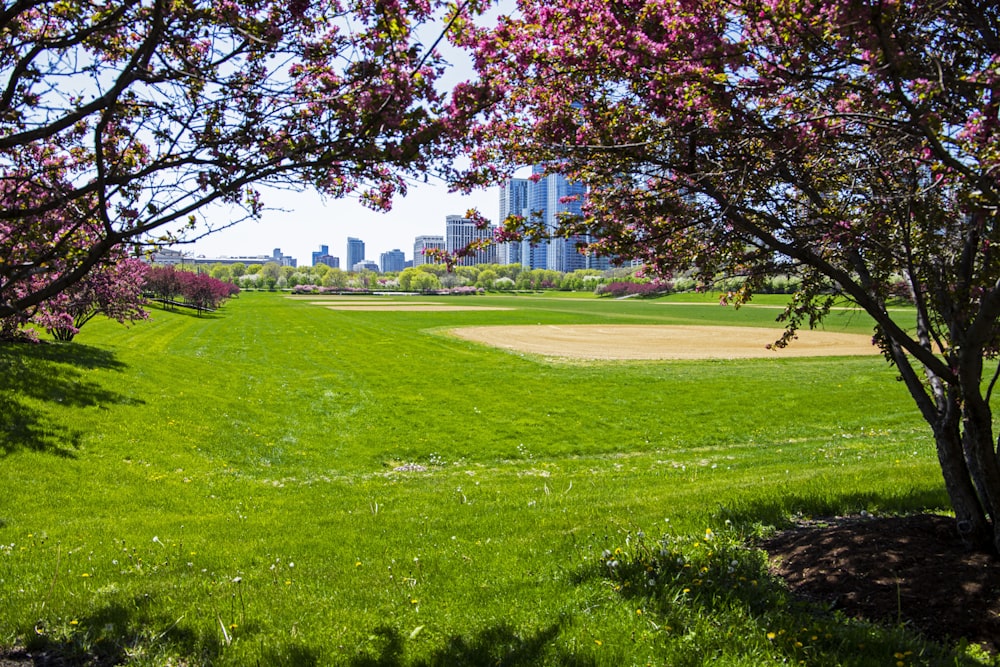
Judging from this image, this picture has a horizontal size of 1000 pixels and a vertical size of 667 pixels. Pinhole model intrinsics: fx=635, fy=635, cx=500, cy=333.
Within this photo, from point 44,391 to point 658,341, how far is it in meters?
43.2

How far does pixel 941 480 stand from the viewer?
9.62 m

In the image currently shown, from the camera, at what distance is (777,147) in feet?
17.9

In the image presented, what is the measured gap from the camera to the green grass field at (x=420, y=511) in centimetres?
487

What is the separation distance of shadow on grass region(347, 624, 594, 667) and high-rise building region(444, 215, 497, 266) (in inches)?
137

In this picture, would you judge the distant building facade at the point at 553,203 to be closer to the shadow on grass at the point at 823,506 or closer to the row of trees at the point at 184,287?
the shadow on grass at the point at 823,506

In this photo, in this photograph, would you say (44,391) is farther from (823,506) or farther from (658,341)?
(658,341)

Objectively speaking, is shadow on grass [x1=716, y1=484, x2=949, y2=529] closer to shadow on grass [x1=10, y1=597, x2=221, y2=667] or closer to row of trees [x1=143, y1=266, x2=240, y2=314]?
shadow on grass [x1=10, y1=597, x2=221, y2=667]

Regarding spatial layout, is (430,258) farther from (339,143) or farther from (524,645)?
(524,645)

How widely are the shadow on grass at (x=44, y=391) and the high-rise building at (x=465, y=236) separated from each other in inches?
379

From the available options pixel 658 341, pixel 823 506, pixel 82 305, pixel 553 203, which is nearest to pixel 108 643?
pixel 553 203

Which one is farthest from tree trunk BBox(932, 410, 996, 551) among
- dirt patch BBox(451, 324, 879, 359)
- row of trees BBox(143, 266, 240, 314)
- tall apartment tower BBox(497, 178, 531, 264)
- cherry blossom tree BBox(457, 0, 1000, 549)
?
row of trees BBox(143, 266, 240, 314)

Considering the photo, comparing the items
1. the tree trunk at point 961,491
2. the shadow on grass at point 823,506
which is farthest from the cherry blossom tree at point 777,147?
the shadow on grass at point 823,506

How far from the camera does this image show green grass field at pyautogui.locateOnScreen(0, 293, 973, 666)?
487 cm

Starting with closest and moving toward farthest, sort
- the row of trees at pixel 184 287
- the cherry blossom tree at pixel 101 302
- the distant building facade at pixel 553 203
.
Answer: the distant building facade at pixel 553 203 → the cherry blossom tree at pixel 101 302 → the row of trees at pixel 184 287
